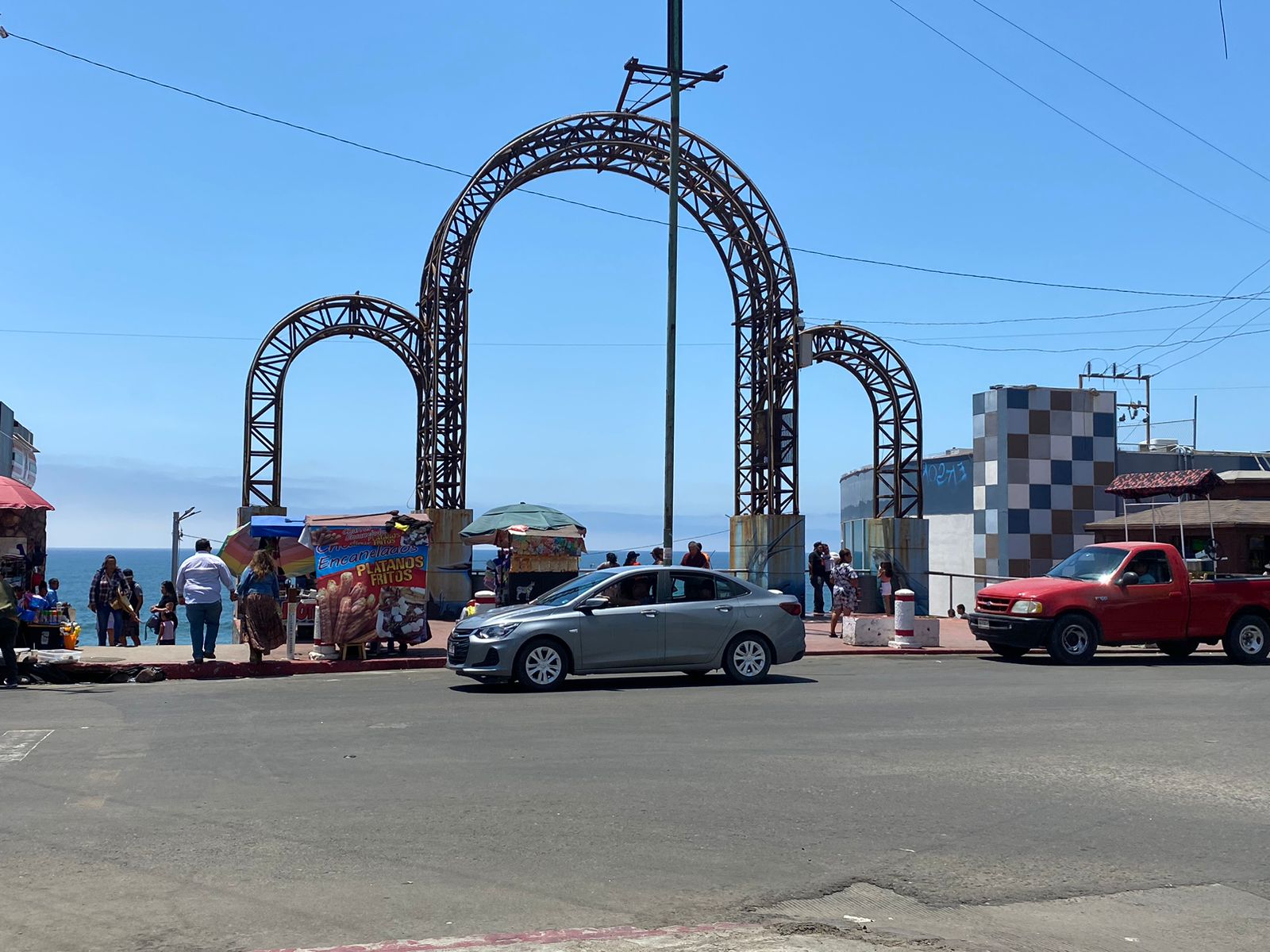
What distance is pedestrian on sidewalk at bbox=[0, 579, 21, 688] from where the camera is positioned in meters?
14.6

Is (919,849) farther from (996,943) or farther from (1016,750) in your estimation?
(1016,750)

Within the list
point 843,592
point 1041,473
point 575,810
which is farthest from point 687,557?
point 1041,473

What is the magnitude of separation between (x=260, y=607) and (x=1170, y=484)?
18.8 meters

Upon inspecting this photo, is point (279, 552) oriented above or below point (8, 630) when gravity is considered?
above

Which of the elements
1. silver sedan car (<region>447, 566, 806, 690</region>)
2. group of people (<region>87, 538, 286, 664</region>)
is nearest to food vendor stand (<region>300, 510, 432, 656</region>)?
group of people (<region>87, 538, 286, 664</region>)

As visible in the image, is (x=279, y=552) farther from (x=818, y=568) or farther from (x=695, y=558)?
(x=818, y=568)

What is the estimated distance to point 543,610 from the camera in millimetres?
14891

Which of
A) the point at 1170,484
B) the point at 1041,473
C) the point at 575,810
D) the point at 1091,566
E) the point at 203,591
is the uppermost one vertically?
the point at 1041,473

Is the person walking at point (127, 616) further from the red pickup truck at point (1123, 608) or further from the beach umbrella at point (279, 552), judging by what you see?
the red pickup truck at point (1123, 608)

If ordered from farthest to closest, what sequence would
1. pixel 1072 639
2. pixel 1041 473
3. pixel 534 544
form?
pixel 1041 473
pixel 534 544
pixel 1072 639

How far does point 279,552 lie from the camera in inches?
830

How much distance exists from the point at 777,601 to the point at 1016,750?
5792 millimetres

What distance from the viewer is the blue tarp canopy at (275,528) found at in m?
21.5

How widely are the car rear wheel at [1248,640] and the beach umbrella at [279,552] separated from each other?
1532cm
